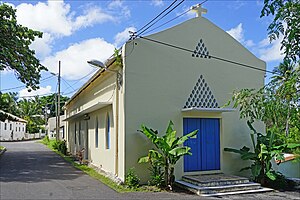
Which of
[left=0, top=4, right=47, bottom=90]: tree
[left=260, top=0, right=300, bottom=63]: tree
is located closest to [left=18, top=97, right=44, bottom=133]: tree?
[left=0, top=4, right=47, bottom=90]: tree

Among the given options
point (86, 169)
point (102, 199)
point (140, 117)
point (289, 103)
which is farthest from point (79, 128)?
point (289, 103)

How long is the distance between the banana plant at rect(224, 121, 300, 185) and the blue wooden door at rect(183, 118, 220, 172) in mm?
660

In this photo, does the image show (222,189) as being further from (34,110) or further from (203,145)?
(34,110)

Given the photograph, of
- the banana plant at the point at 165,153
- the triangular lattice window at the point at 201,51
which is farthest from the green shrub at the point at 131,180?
the triangular lattice window at the point at 201,51

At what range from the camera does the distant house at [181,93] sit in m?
11.6

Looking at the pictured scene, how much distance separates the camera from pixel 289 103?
12.3ft

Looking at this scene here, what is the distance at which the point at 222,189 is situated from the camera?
35.3 feet

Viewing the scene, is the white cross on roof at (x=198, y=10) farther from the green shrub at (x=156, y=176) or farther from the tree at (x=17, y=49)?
the tree at (x=17, y=49)

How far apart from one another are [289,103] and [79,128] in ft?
63.0

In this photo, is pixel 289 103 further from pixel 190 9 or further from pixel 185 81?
pixel 190 9

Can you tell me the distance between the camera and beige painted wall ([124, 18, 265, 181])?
11.5 metres

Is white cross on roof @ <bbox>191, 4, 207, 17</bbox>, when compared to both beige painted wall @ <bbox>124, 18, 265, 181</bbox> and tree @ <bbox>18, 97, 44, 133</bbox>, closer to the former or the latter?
beige painted wall @ <bbox>124, 18, 265, 181</bbox>

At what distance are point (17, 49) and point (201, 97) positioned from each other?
1263cm

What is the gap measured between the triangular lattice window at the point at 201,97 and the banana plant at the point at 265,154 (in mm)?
1802
